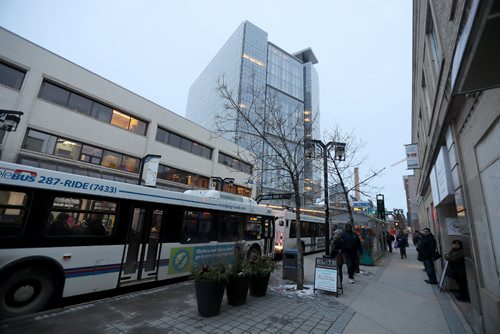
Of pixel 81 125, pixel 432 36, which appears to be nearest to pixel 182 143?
pixel 81 125

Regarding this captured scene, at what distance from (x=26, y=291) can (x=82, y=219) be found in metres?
1.63

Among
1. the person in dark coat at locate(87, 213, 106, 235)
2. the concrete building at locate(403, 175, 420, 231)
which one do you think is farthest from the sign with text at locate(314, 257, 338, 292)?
the concrete building at locate(403, 175, 420, 231)

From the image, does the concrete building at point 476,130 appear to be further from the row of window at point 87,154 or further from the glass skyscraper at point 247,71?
the glass skyscraper at point 247,71

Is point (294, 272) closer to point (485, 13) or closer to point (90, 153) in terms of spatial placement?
point (485, 13)

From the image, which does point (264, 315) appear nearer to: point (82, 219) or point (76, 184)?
point (82, 219)

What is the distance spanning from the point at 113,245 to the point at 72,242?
0.93 metres

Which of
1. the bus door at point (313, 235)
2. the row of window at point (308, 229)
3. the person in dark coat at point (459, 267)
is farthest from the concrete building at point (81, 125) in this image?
the person in dark coat at point (459, 267)

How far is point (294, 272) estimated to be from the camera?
8.63 metres

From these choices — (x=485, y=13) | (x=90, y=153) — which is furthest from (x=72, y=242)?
(x=90, y=153)

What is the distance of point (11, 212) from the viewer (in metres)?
4.77

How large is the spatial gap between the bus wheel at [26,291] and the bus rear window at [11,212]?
2.70 feet

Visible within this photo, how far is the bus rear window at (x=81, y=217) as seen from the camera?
5324mm

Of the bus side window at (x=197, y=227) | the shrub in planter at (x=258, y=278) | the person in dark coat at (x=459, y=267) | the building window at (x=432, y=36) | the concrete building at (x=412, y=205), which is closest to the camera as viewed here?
the shrub in planter at (x=258, y=278)

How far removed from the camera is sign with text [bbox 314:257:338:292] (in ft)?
22.7
